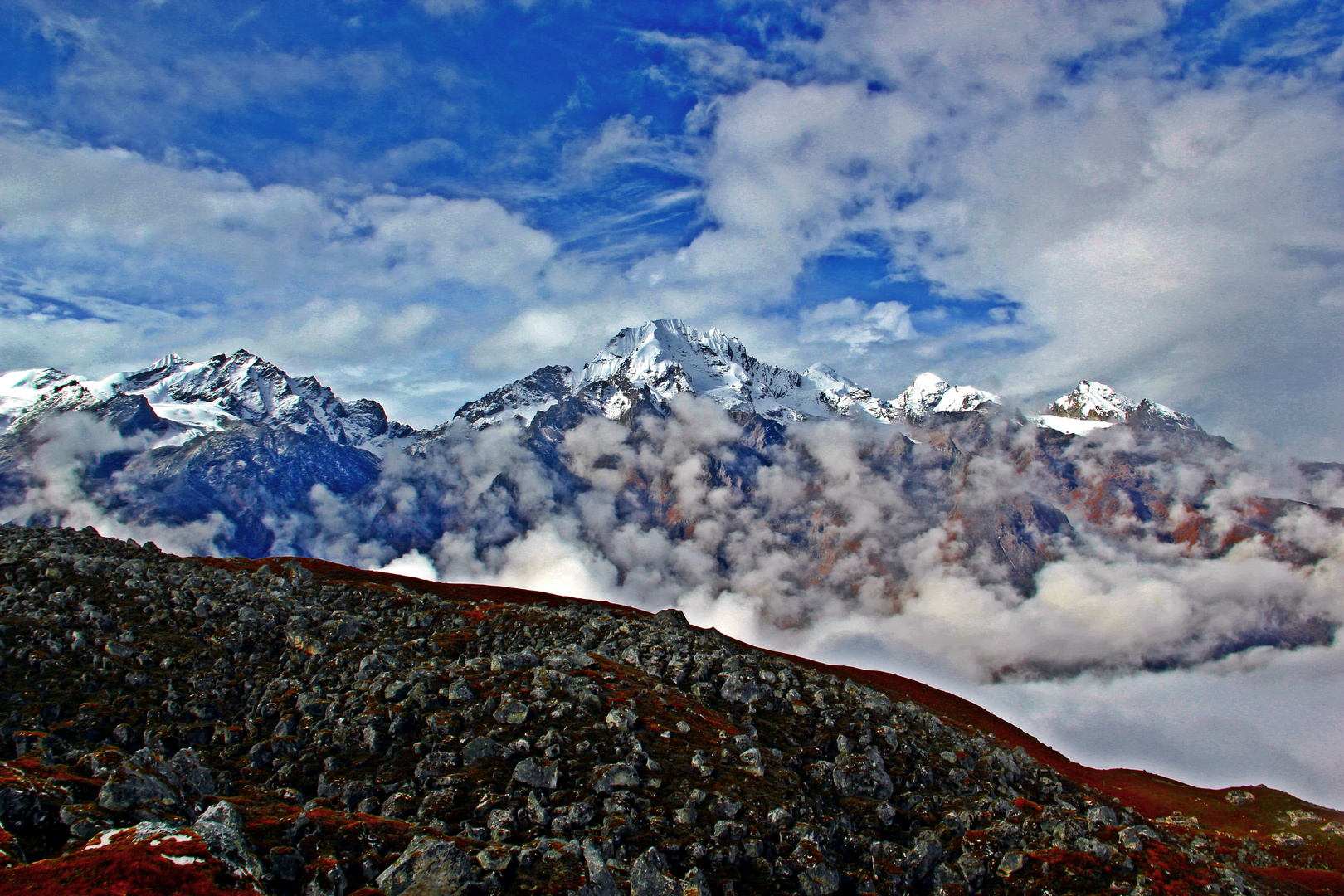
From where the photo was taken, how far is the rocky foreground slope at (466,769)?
23234mm

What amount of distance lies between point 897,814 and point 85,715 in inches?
1900

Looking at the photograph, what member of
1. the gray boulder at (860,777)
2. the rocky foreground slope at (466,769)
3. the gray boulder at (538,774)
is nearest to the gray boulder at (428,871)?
the rocky foreground slope at (466,769)

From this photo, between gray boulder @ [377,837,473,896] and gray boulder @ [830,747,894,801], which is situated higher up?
gray boulder @ [830,747,894,801]

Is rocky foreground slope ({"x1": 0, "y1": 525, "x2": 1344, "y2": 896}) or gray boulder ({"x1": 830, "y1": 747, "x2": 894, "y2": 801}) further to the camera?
gray boulder ({"x1": 830, "y1": 747, "x2": 894, "y2": 801})

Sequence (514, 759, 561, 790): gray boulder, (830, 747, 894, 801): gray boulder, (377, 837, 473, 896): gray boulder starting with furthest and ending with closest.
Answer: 1. (830, 747, 894, 801): gray boulder
2. (514, 759, 561, 790): gray boulder
3. (377, 837, 473, 896): gray boulder

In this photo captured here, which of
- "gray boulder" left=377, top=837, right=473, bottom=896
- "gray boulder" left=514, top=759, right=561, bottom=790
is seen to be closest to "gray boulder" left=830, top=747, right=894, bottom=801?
"gray boulder" left=514, top=759, right=561, bottom=790

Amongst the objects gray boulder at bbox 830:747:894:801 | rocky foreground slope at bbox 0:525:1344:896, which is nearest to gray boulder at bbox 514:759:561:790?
rocky foreground slope at bbox 0:525:1344:896

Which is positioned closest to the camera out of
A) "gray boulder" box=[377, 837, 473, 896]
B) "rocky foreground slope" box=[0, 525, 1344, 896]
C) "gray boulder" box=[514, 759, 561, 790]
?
"gray boulder" box=[377, 837, 473, 896]

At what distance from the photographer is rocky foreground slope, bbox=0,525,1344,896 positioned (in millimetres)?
23234

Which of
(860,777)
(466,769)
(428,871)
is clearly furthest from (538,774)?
(860,777)

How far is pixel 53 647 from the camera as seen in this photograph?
4453cm

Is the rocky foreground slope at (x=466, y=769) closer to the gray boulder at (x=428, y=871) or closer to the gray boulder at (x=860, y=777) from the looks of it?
the gray boulder at (x=428, y=871)

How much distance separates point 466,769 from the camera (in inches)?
1346

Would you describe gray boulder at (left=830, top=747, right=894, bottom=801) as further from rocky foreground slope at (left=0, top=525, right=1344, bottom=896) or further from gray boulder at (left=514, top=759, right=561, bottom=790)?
gray boulder at (left=514, top=759, right=561, bottom=790)
